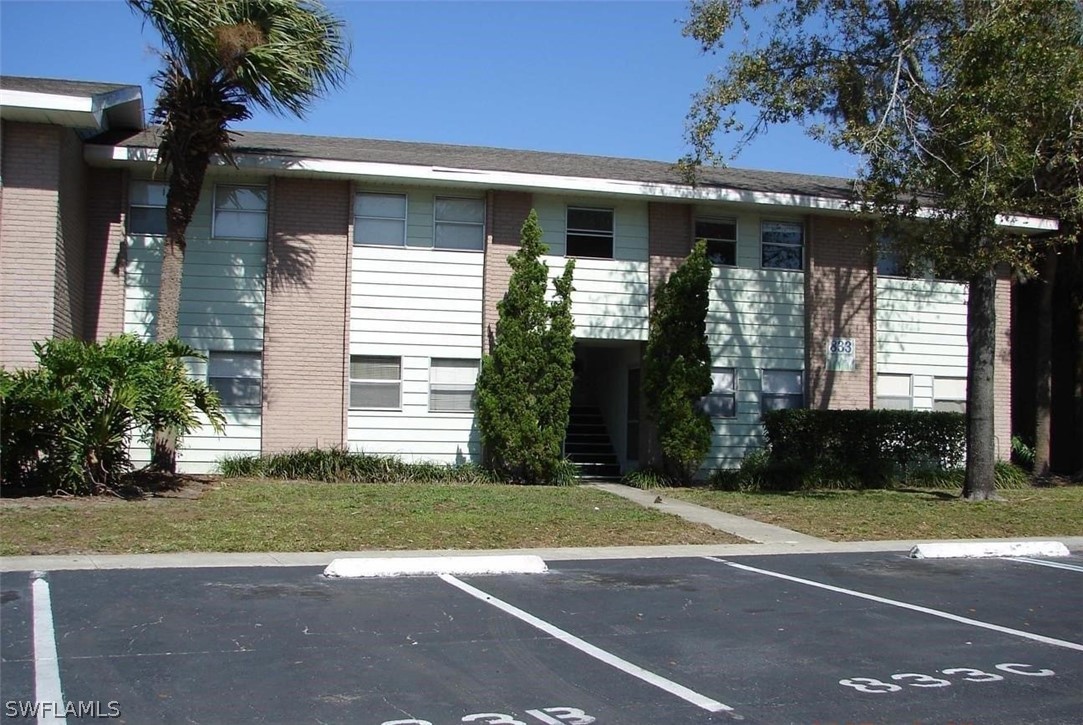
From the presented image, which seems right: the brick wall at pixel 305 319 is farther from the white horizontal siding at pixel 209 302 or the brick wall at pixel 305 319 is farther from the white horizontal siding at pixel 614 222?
the white horizontal siding at pixel 614 222

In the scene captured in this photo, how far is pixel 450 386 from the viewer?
765 inches

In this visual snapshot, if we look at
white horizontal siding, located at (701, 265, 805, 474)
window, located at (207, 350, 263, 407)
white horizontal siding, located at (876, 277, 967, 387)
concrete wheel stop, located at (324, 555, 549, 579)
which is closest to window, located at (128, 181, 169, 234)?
window, located at (207, 350, 263, 407)

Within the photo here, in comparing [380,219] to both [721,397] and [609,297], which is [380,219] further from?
[721,397]

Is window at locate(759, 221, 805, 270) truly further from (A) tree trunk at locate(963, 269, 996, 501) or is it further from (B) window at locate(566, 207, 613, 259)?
(A) tree trunk at locate(963, 269, 996, 501)

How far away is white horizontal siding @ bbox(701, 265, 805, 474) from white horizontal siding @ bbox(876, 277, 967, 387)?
6.29 feet

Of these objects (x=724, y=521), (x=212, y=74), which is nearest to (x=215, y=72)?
(x=212, y=74)

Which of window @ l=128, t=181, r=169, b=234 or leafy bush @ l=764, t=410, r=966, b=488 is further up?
window @ l=128, t=181, r=169, b=234

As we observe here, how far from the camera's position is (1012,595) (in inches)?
368

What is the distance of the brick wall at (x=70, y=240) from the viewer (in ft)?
52.7

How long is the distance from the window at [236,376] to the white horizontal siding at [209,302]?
0.42 feet

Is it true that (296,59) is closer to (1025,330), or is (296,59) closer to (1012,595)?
(1012,595)

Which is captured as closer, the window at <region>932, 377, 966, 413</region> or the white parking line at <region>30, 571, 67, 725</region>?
the white parking line at <region>30, 571, 67, 725</region>

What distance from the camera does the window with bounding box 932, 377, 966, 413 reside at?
2212cm

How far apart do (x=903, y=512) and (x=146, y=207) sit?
44.3 feet
